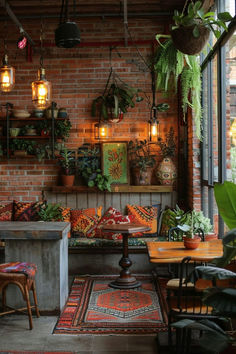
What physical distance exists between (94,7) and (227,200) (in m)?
4.98

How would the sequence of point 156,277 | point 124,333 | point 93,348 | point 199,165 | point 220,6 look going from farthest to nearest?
point 199,165 → point 156,277 → point 220,6 → point 124,333 → point 93,348

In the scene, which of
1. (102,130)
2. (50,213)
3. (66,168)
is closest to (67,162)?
(66,168)

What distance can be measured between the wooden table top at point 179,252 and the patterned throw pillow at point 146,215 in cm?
203

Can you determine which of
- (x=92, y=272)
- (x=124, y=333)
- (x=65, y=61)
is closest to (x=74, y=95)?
(x=65, y=61)

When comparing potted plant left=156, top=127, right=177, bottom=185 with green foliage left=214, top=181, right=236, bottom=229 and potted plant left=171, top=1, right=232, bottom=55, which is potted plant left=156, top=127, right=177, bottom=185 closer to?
potted plant left=171, top=1, right=232, bottom=55

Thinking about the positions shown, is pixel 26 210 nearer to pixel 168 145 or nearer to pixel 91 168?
pixel 91 168

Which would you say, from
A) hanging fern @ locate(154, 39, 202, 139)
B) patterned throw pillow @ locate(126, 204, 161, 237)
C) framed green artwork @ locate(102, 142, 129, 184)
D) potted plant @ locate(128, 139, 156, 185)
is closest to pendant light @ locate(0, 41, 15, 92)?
Result: hanging fern @ locate(154, 39, 202, 139)

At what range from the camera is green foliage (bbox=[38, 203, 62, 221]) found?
20.9 ft

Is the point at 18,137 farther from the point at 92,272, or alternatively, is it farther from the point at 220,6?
the point at 220,6

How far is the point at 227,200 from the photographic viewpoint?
8.00ft

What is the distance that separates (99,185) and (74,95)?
1488mm

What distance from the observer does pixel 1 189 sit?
710cm

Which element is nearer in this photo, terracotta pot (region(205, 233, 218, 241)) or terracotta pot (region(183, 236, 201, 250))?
terracotta pot (region(183, 236, 201, 250))

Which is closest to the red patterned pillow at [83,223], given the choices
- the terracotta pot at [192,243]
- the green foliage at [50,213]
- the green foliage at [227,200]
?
the green foliage at [50,213]
